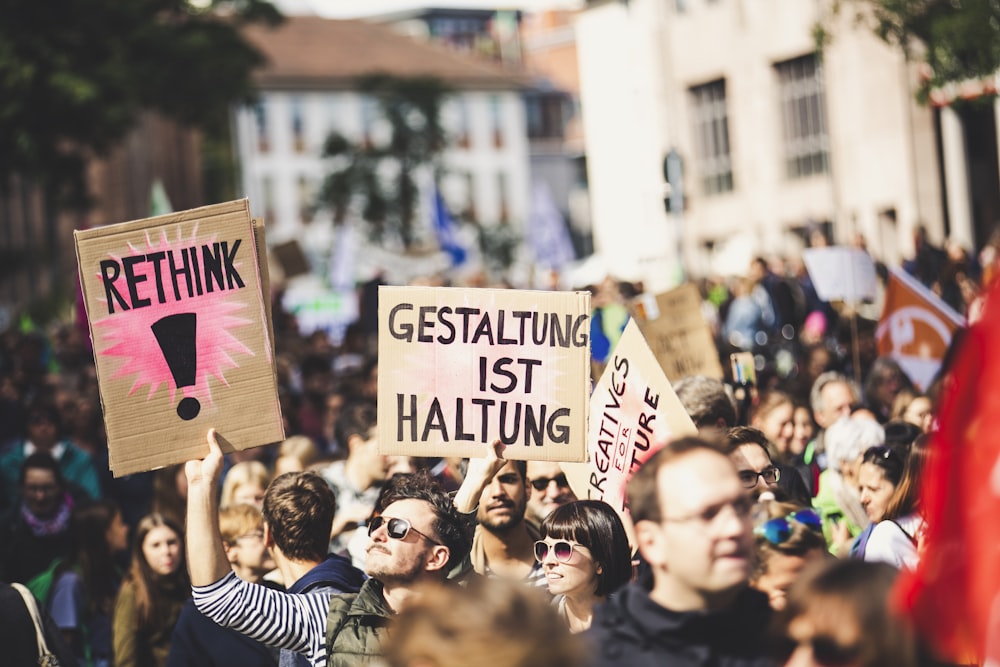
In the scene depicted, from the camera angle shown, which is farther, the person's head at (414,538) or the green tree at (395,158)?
the green tree at (395,158)

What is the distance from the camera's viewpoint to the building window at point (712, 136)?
39844 mm

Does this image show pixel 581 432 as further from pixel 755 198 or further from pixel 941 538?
pixel 755 198

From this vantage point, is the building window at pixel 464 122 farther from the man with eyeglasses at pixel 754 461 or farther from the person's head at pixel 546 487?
the man with eyeglasses at pixel 754 461

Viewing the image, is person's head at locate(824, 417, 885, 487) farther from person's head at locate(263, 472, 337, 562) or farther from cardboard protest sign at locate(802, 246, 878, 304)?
cardboard protest sign at locate(802, 246, 878, 304)

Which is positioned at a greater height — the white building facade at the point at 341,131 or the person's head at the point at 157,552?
the white building facade at the point at 341,131

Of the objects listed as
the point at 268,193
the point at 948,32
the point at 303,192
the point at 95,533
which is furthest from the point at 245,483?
the point at 303,192

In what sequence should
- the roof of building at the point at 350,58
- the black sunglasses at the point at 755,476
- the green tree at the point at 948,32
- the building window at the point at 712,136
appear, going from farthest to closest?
the roof of building at the point at 350,58
the building window at the point at 712,136
the green tree at the point at 948,32
the black sunglasses at the point at 755,476

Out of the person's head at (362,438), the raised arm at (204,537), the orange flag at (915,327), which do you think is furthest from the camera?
the orange flag at (915,327)

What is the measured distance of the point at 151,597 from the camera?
776cm

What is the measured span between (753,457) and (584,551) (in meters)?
1.08

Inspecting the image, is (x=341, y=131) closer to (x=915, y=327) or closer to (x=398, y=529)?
(x=915, y=327)

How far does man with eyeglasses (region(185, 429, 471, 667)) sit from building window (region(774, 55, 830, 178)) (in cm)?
3116

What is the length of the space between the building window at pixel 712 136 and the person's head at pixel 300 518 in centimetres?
3414

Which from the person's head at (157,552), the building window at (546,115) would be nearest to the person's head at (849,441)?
the person's head at (157,552)
